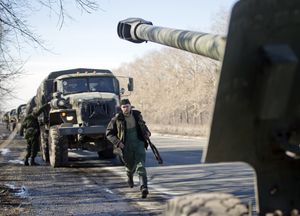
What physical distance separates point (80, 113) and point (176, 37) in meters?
7.68

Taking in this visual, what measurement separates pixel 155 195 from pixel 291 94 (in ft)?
15.4

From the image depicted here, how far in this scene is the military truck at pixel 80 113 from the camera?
33.3ft

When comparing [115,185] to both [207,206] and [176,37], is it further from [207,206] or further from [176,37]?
[207,206]

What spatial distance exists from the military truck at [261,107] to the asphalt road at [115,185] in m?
3.36

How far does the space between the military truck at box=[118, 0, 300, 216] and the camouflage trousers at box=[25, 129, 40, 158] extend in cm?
1024

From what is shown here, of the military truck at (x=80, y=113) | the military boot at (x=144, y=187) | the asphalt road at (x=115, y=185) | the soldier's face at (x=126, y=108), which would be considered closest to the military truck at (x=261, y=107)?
the asphalt road at (x=115, y=185)

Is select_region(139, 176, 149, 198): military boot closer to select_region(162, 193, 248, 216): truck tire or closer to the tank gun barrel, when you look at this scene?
the tank gun barrel

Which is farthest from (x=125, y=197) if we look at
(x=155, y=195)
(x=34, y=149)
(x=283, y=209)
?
(x=34, y=149)

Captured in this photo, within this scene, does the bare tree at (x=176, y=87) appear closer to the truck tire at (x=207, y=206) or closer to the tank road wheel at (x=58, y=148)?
the tank road wheel at (x=58, y=148)

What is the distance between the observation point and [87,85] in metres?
11.5

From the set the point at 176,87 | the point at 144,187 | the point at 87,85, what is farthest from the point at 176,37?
the point at 176,87

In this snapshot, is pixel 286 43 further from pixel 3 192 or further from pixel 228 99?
pixel 3 192

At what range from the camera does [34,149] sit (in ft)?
37.2

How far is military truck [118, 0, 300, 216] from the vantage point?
1702 millimetres
